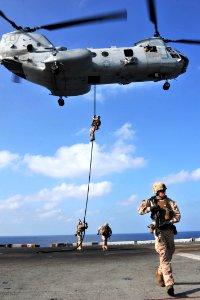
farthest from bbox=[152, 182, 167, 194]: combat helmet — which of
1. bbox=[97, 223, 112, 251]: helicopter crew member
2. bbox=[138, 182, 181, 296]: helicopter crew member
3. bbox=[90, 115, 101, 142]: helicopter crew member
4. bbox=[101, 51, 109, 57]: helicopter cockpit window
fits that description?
bbox=[101, 51, 109, 57]: helicopter cockpit window

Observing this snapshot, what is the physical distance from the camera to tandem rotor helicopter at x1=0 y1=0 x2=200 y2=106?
22250 mm

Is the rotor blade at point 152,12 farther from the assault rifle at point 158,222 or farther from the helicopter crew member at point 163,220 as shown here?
the assault rifle at point 158,222

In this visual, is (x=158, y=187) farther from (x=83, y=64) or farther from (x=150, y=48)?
(x=150, y=48)

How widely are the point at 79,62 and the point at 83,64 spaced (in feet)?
0.93

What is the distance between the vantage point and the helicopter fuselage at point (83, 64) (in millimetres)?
22531

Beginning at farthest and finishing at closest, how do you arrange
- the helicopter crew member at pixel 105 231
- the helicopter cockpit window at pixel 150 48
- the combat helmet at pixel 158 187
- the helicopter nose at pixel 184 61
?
the helicopter nose at pixel 184 61 < the helicopter cockpit window at pixel 150 48 < the helicopter crew member at pixel 105 231 < the combat helmet at pixel 158 187

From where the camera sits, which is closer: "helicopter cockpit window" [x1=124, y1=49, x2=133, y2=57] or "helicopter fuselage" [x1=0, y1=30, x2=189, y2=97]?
"helicopter fuselage" [x1=0, y1=30, x2=189, y2=97]

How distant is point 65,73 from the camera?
22.4m

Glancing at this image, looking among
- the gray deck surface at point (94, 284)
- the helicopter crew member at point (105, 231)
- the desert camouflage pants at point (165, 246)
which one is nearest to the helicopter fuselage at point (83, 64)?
the helicopter crew member at point (105, 231)

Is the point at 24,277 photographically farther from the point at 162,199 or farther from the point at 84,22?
the point at 84,22

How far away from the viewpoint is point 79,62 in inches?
A: 863

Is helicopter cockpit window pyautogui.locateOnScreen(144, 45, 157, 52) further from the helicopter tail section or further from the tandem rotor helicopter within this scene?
the helicopter tail section

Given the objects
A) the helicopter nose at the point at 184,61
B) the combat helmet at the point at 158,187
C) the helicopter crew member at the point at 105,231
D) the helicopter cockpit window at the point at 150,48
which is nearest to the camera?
the combat helmet at the point at 158,187

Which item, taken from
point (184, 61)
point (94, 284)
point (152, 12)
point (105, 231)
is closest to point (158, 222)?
point (94, 284)
